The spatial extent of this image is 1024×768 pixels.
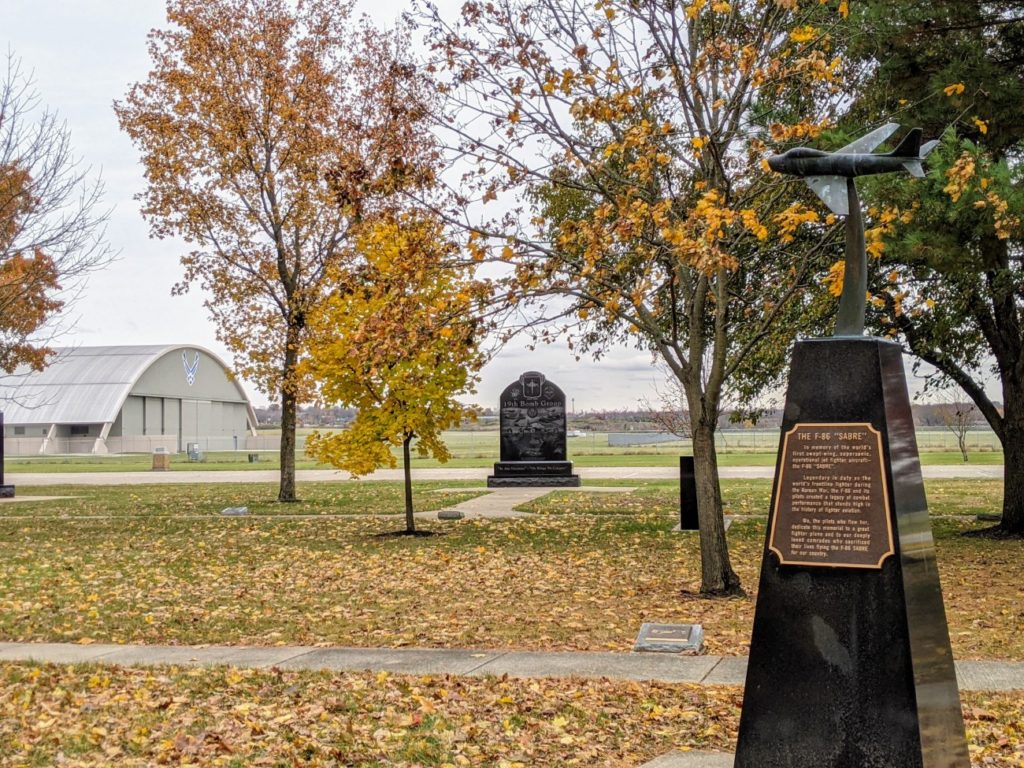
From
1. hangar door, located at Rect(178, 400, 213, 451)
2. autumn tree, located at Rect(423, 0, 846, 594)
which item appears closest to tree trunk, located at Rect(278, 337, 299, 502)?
autumn tree, located at Rect(423, 0, 846, 594)

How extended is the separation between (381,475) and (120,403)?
122ft

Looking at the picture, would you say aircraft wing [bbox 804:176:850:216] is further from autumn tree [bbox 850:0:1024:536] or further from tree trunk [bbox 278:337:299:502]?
tree trunk [bbox 278:337:299:502]

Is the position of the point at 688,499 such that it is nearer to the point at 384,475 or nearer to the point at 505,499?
the point at 505,499

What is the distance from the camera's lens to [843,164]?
17.9ft

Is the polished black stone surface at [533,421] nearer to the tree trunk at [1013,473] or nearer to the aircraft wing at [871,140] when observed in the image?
the tree trunk at [1013,473]

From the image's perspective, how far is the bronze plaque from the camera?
5.12m

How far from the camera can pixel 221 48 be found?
23.0 m

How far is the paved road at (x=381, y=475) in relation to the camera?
3199 cm

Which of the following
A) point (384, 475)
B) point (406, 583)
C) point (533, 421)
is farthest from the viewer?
point (384, 475)

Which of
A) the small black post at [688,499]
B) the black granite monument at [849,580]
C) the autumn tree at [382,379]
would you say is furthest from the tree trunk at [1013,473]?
the black granite monument at [849,580]

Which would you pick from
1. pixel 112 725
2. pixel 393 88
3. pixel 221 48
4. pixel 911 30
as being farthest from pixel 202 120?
pixel 112 725

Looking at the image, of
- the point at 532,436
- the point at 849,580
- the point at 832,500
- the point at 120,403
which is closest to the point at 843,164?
the point at 832,500

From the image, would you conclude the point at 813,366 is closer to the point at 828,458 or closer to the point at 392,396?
the point at 828,458

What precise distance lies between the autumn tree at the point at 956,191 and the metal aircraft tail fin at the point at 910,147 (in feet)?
14.7
